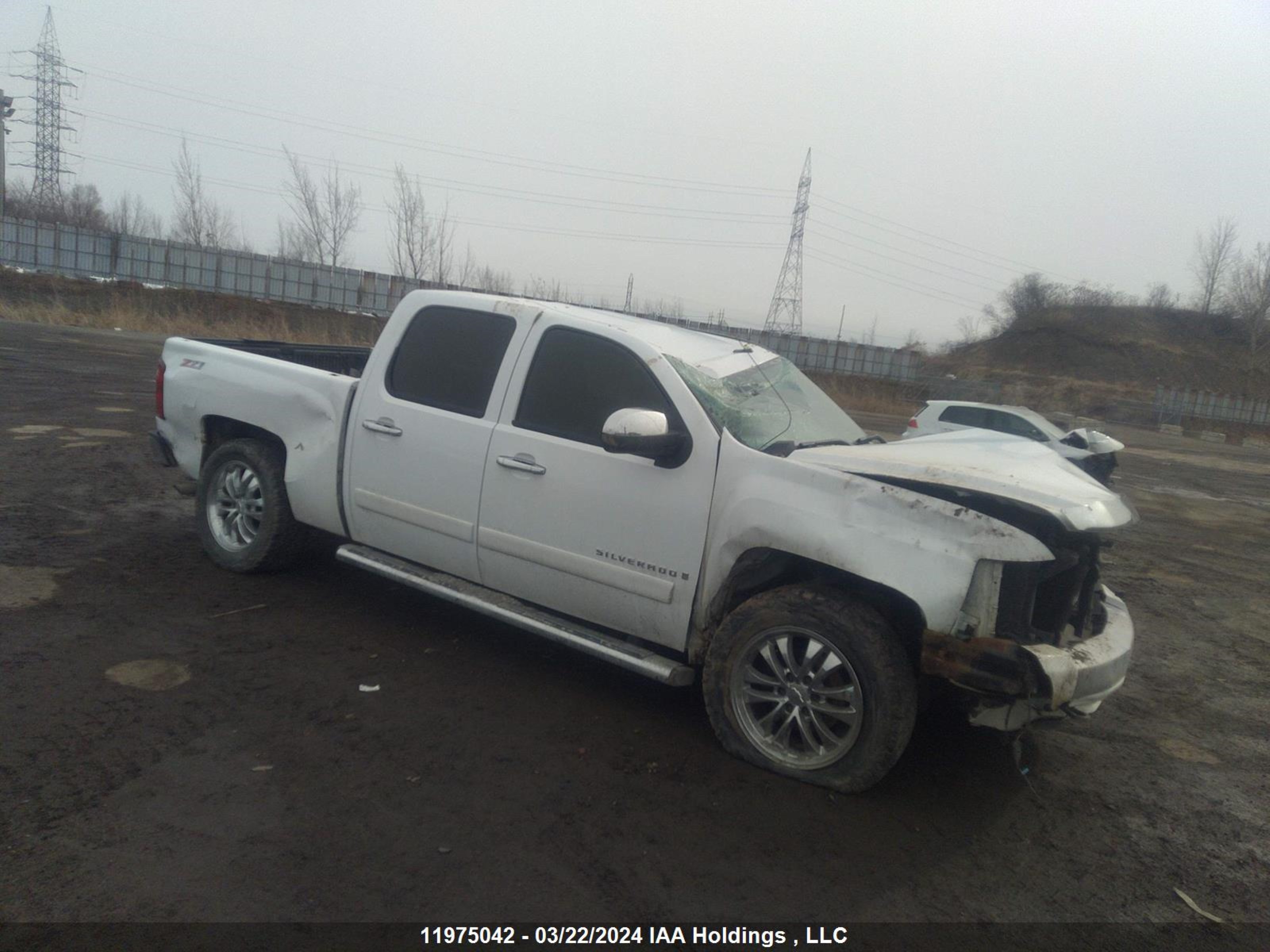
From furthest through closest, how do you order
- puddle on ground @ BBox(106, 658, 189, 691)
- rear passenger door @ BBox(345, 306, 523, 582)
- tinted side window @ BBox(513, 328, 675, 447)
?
rear passenger door @ BBox(345, 306, 523, 582) → tinted side window @ BBox(513, 328, 675, 447) → puddle on ground @ BBox(106, 658, 189, 691)

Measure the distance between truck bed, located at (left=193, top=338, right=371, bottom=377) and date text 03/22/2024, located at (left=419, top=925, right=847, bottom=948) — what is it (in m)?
4.58

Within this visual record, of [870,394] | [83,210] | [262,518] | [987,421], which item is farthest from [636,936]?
[83,210]

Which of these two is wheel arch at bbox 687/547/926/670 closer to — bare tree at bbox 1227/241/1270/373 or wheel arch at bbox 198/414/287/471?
wheel arch at bbox 198/414/287/471

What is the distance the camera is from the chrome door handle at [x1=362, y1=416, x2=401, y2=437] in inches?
195

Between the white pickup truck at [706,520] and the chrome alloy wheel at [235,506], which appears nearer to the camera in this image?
the white pickup truck at [706,520]

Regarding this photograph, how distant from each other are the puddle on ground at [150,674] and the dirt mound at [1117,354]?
62.5 m

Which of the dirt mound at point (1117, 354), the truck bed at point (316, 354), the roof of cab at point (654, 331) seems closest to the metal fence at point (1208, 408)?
the dirt mound at point (1117, 354)

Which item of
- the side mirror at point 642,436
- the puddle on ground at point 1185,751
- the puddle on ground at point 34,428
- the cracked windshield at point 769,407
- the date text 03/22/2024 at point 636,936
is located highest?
the cracked windshield at point 769,407

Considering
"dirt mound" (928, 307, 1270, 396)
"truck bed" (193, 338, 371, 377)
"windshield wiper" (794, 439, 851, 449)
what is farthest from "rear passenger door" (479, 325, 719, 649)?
"dirt mound" (928, 307, 1270, 396)

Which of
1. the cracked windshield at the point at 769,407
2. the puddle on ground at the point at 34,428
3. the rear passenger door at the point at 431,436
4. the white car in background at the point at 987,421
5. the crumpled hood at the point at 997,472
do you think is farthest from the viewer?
the white car in background at the point at 987,421

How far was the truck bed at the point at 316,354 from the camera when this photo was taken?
21.3 ft

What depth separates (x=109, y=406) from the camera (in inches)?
472

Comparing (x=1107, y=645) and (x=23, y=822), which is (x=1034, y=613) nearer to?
(x=1107, y=645)

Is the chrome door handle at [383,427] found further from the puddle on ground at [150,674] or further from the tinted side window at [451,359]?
the puddle on ground at [150,674]
